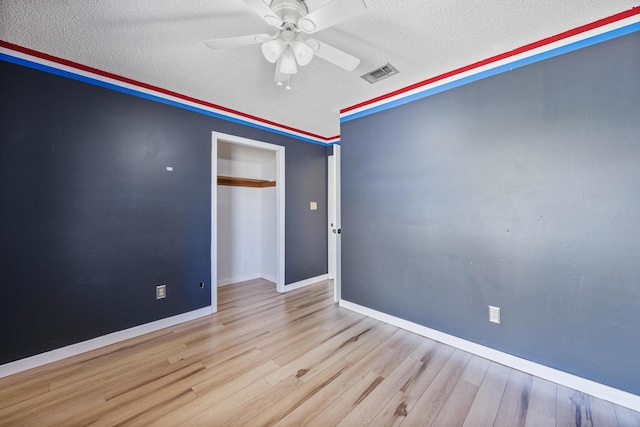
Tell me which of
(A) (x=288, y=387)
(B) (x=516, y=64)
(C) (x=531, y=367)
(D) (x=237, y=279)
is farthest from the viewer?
(D) (x=237, y=279)

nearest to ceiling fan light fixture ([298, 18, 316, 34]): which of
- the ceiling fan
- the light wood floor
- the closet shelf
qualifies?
the ceiling fan

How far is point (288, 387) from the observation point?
68.8 inches

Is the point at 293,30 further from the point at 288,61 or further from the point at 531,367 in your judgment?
the point at 531,367

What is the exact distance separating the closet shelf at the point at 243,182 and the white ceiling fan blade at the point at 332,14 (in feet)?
10.6

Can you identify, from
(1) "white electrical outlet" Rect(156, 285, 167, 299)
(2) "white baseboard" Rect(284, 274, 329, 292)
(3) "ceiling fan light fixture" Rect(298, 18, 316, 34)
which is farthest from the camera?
(2) "white baseboard" Rect(284, 274, 329, 292)

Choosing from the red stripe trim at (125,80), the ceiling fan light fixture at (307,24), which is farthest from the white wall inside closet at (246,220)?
the ceiling fan light fixture at (307,24)

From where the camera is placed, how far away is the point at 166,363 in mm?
2031

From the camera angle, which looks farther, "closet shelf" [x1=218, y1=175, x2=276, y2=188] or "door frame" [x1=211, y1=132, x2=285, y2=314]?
"closet shelf" [x1=218, y1=175, x2=276, y2=188]

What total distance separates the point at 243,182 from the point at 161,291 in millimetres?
2331

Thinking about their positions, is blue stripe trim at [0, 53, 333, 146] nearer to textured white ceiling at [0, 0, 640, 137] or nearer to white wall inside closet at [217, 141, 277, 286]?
textured white ceiling at [0, 0, 640, 137]

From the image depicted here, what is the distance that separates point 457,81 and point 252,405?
3.14m

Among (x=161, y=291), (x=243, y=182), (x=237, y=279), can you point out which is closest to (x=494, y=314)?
(x=161, y=291)

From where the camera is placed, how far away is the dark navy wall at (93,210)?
6.31 feet

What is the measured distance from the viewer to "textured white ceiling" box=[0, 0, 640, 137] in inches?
60.7
